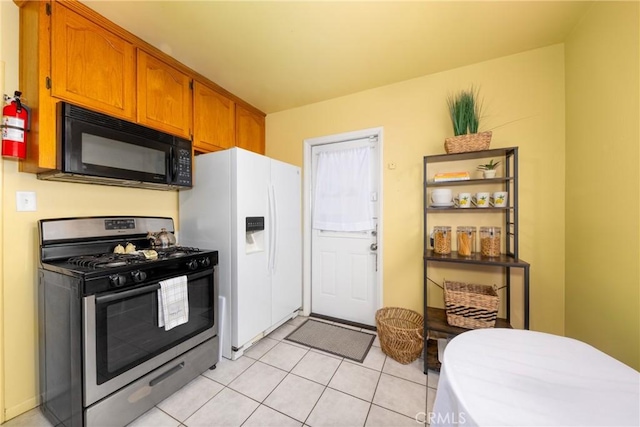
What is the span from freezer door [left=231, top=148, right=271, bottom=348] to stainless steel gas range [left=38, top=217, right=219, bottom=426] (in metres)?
0.24

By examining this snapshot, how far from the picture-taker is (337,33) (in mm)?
1765

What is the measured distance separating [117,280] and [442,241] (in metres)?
2.25

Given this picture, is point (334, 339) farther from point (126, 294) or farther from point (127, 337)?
point (126, 294)

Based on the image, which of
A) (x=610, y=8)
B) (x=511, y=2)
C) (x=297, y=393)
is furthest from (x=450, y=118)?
(x=297, y=393)

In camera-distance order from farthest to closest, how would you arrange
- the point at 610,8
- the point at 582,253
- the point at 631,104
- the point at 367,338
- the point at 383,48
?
the point at 367,338, the point at 383,48, the point at 582,253, the point at 610,8, the point at 631,104

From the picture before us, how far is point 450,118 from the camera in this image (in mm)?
2211

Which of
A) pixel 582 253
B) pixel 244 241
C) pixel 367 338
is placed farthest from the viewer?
pixel 367 338

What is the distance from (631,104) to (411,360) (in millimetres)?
2122

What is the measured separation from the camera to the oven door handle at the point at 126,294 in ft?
4.19

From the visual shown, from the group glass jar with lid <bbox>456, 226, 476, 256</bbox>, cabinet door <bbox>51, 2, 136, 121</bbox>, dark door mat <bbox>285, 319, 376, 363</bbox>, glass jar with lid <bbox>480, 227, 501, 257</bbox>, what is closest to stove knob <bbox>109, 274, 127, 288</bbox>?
cabinet door <bbox>51, 2, 136, 121</bbox>

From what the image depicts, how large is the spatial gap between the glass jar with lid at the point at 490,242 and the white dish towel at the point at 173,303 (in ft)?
7.52

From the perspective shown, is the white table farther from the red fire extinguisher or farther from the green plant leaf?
the red fire extinguisher

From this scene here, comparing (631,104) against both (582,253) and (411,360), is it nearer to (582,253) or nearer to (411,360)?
(582,253)

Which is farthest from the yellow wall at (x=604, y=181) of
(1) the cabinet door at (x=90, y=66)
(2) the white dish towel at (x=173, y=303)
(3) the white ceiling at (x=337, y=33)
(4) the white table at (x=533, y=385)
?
(1) the cabinet door at (x=90, y=66)
